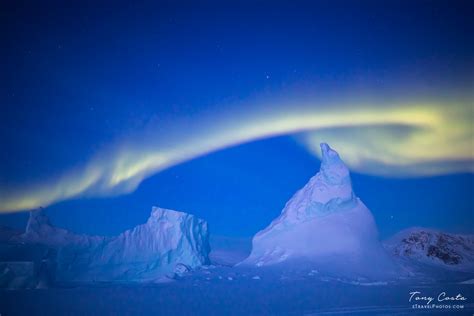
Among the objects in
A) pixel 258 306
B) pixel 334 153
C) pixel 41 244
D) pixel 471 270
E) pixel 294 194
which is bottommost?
pixel 258 306

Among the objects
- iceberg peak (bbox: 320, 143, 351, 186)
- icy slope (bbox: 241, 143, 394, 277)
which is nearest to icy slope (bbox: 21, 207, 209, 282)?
icy slope (bbox: 241, 143, 394, 277)

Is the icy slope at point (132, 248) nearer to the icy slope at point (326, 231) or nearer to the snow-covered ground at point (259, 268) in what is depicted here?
the snow-covered ground at point (259, 268)

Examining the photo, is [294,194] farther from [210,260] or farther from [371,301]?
[371,301]

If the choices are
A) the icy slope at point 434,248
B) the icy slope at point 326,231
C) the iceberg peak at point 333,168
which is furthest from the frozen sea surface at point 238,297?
the icy slope at point 434,248

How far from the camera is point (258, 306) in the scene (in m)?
9.24

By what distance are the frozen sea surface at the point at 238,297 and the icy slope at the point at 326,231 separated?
1745mm

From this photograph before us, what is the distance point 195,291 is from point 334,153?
8.70 meters

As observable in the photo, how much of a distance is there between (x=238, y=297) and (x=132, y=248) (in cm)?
660

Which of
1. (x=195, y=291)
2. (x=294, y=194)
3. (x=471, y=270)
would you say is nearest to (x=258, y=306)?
(x=195, y=291)

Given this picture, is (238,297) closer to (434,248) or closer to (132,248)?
(132,248)

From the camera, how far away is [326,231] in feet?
50.0

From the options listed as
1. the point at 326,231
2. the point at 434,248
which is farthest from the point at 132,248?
the point at 434,248

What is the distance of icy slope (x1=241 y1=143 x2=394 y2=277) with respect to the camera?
1421 centimetres

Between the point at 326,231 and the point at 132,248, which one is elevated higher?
the point at 326,231
